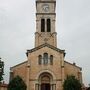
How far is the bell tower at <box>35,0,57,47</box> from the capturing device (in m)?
63.8

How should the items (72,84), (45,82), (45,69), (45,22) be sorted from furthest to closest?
(45,22) < (45,82) < (45,69) < (72,84)

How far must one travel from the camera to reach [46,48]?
56.0 meters

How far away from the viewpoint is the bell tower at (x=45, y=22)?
63.8m

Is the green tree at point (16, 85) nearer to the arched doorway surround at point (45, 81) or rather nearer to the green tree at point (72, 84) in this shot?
the arched doorway surround at point (45, 81)

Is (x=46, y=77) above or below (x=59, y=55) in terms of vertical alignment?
below

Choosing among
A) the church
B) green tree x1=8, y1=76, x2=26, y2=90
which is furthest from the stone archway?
green tree x1=8, y1=76, x2=26, y2=90

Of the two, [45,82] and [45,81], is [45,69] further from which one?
[45,82]

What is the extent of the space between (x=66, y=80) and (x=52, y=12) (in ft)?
70.0

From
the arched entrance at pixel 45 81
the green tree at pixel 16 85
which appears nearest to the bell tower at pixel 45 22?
the arched entrance at pixel 45 81

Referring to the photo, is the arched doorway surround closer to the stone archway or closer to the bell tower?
the stone archway

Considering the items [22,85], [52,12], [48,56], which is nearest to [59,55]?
[48,56]

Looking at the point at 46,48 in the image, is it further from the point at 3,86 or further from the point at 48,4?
the point at 48,4

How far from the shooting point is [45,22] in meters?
65.6

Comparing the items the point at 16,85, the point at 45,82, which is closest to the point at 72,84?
the point at 45,82
